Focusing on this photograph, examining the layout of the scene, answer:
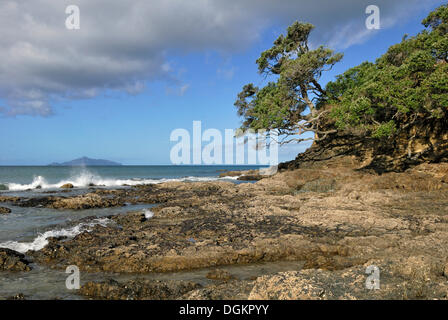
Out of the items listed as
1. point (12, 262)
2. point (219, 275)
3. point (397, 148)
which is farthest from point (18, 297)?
point (397, 148)

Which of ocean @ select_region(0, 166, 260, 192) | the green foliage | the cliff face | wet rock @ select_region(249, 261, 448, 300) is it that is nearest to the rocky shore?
wet rock @ select_region(249, 261, 448, 300)

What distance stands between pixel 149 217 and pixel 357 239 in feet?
32.5

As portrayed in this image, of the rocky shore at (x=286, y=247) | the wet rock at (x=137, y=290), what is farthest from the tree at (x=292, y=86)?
the wet rock at (x=137, y=290)

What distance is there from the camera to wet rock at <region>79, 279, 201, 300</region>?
18.4ft

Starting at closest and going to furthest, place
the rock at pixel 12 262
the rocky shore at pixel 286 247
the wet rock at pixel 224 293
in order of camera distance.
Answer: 1. the wet rock at pixel 224 293
2. the rocky shore at pixel 286 247
3. the rock at pixel 12 262

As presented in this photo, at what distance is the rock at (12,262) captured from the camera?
7.43 meters

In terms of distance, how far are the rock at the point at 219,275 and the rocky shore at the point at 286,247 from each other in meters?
0.03

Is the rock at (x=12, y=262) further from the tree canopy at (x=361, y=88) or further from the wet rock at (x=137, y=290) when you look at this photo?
the tree canopy at (x=361, y=88)

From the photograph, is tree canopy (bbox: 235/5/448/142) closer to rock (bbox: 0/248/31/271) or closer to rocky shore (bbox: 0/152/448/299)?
rocky shore (bbox: 0/152/448/299)

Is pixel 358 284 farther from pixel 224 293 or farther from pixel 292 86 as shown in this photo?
pixel 292 86

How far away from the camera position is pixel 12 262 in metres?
7.55

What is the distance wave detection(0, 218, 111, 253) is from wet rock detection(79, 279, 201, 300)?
4.80m

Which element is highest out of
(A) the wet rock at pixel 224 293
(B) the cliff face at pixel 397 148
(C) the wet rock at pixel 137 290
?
(B) the cliff face at pixel 397 148

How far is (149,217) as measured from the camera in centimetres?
1412
